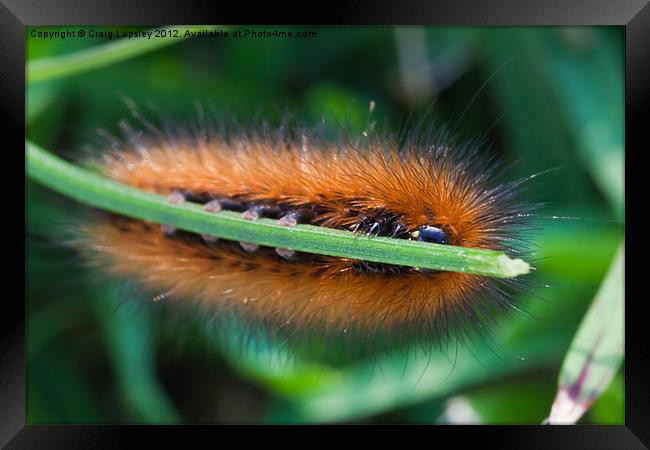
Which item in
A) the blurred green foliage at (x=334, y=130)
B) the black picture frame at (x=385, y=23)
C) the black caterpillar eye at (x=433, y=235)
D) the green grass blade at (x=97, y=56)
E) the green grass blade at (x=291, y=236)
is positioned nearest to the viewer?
the green grass blade at (x=291, y=236)

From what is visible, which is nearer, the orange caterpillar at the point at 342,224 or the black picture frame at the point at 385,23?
the orange caterpillar at the point at 342,224

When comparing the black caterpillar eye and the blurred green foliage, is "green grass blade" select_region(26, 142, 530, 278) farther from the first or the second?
the blurred green foliage

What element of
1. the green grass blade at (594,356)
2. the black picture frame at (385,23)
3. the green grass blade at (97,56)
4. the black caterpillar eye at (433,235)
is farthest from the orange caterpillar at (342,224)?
the green grass blade at (97,56)

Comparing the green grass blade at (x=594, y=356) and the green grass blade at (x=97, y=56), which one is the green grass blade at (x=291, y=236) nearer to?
the green grass blade at (x=97, y=56)

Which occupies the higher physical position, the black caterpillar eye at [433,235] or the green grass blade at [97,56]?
the green grass blade at [97,56]

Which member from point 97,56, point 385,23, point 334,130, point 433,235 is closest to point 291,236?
point 433,235

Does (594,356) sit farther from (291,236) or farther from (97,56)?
(97,56)
